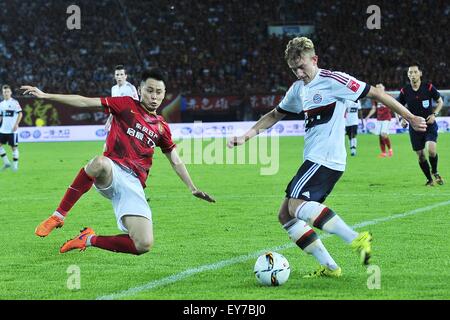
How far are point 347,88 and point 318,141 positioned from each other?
1.75ft

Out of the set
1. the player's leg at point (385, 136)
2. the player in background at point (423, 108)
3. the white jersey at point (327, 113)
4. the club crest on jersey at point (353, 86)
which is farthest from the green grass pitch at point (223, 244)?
the player's leg at point (385, 136)

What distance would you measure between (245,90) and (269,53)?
4565 mm

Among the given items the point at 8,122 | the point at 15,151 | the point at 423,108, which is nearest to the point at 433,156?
the point at 423,108

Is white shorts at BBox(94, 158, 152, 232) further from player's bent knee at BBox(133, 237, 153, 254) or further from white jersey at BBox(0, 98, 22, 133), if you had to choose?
white jersey at BBox(0, 98, 22, 133)

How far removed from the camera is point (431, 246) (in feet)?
27.5

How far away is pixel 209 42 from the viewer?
145 ft

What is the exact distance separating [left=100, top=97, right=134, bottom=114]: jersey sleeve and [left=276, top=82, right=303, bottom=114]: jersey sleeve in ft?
4.78

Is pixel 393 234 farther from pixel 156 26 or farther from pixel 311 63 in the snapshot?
pixel 156 26

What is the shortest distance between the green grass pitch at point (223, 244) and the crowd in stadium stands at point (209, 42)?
23.6 metres

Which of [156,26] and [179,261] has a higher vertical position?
[156,26]

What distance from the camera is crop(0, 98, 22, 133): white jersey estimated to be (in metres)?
22.3

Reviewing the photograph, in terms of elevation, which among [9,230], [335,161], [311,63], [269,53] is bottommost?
[9,230]

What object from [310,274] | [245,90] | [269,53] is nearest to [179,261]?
[310,274]

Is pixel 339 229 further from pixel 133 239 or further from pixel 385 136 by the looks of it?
pixel 385 136
